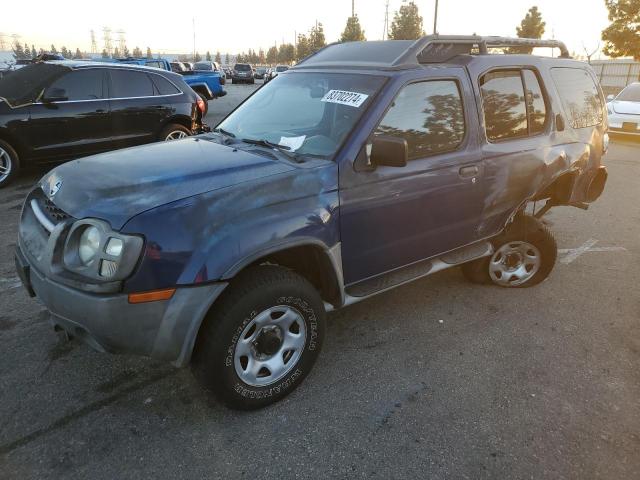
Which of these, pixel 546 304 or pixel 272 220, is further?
pixel 546 304

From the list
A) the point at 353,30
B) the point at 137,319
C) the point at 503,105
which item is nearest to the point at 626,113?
the point at 503,105

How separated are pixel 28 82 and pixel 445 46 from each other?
6.16 m

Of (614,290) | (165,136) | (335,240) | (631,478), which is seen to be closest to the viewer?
(631,478)

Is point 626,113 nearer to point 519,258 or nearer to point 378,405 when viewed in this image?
point 519,258

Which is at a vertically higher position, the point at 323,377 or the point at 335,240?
the point at 335,240

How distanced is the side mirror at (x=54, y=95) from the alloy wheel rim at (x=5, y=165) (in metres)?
0.93

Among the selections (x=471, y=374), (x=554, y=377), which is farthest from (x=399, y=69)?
(x=554, y=377)

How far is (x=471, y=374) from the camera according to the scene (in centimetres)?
303

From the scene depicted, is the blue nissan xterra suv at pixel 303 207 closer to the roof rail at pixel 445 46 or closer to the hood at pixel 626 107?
the roof rail at pixel 445 46

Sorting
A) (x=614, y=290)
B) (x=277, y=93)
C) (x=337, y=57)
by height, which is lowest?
(x=614, y=290)

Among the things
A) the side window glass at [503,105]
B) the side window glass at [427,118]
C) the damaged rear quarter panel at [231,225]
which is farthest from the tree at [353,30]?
the damaged rear quarter panel at [231,225]

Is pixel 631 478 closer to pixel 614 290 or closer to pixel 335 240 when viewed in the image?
pixel 335 240

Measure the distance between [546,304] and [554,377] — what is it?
109 centimetres

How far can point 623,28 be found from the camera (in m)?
26.0
